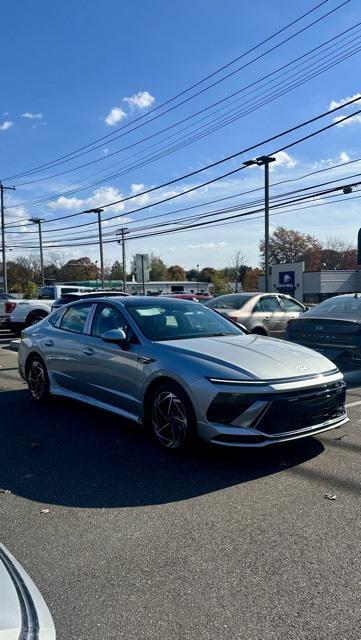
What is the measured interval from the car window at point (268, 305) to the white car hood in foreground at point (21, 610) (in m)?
10.4

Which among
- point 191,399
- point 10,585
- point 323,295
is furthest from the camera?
point 323,295

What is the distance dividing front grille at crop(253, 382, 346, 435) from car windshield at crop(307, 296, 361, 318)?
3.85 m

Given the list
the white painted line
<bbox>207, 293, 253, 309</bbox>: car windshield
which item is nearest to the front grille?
the white painted line

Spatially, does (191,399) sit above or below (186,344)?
below

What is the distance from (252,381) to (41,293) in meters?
22.5

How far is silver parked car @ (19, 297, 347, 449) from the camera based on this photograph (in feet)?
15.0

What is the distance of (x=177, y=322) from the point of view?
6.06 meters

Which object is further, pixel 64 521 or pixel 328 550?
pixel 64 521

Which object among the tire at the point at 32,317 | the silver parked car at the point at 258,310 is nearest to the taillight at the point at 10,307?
the tire at the point at 32,317

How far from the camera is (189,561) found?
3145mm

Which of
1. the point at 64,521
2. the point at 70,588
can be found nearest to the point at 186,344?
the point at 64,521

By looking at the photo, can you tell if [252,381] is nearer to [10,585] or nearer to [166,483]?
[166,483]

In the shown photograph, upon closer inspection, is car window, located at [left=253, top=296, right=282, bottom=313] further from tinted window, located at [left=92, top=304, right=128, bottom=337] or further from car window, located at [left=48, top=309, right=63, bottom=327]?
tinted window, located at [left=92, top=304, right=128, bottom=337]

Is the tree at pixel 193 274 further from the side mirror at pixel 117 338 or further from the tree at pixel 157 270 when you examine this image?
the side mirror at pixel 117 338
